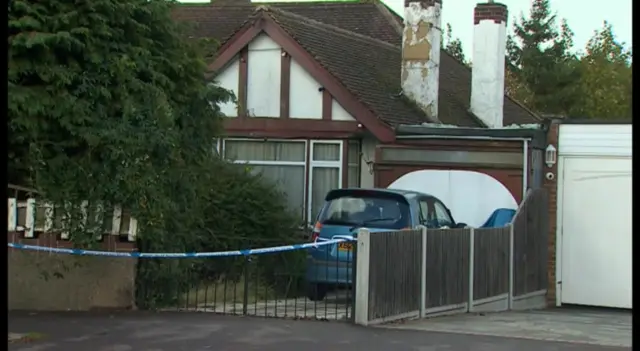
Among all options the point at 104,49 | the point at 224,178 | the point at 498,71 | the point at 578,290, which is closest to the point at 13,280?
the point at 104,49

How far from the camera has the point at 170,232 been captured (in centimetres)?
1112

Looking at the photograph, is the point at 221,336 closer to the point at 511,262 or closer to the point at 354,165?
the point at 511,262

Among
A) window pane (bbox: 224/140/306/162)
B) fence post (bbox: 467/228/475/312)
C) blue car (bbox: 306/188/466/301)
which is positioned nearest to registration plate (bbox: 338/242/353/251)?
blue car (bbox: 306/188/466/301)

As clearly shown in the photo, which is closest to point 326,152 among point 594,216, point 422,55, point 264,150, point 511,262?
point 264,150

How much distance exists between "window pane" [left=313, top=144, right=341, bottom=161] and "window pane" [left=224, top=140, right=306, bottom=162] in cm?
24

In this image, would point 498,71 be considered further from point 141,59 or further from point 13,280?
point 13,280

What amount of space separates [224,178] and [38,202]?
435 cm

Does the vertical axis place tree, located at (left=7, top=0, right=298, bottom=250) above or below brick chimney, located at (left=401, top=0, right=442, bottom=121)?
below

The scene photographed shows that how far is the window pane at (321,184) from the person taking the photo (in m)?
17.6

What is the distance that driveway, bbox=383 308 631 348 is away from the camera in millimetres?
9992

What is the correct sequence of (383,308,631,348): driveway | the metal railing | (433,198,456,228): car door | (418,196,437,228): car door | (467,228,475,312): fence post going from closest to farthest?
1. (383,308,631,348): driveway
2. the metal railing
3. (467,228,475,312): fence post
4. (418,196,437,228): car door
5. (433,198,456,228): car door

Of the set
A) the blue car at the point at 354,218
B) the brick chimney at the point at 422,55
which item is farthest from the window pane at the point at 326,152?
the blue car at the point at 354,218

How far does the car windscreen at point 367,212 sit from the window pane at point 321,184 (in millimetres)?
4344

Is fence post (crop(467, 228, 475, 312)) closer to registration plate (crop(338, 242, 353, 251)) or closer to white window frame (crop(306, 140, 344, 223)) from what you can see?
registration plate (crop(338, 242, 353, 251))
